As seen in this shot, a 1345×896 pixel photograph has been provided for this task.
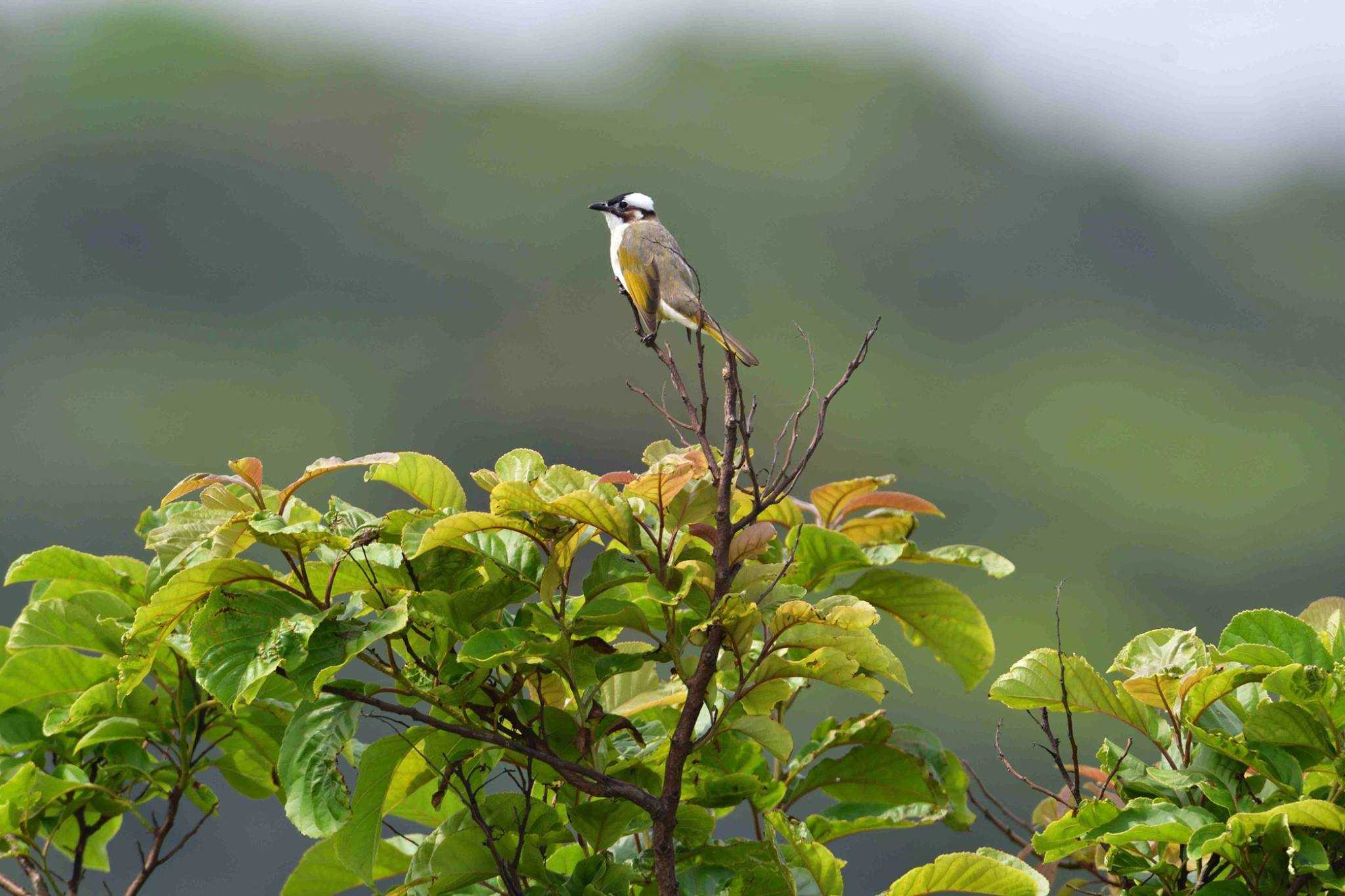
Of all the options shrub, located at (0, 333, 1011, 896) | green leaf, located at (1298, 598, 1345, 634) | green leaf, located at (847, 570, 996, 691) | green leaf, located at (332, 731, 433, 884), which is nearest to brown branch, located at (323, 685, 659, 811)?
shrub, located at (0, 333, 1011, 896)

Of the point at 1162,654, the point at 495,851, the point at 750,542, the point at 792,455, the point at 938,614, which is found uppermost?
the point at 792,455

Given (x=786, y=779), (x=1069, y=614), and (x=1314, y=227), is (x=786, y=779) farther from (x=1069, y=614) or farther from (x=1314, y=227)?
(x=1314, y=227)

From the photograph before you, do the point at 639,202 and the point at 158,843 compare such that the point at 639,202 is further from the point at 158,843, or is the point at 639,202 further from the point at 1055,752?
the point at 1055,752

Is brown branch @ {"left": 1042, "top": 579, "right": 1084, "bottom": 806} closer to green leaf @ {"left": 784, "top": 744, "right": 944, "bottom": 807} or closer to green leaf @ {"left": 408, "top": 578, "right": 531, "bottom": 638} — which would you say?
green leaf @ {"left": 784, "top": 744, "right": 944, "bottom": 807}

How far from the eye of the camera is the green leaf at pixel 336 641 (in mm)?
1432

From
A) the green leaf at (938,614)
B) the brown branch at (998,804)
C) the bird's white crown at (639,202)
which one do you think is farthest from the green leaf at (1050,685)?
the bird's white crown at (639,202)

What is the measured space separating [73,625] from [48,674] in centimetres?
8

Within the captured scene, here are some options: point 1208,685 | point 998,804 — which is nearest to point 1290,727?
point 1208,685

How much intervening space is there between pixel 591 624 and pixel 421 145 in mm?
49891

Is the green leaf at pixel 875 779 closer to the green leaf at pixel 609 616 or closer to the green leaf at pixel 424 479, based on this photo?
the green leaf at pixel 609 616

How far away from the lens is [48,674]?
1864mm

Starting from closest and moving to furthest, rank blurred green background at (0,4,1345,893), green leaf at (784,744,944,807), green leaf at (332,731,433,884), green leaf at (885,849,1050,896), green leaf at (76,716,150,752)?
green leaf at (885,849,1050,896) < green leaf at (332,731,433,884) < green leaf at (76,716,150,752) < green leaf at (784,744,944,807) < blurred green background at (0,4,1345,893)

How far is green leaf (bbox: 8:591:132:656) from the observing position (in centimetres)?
183

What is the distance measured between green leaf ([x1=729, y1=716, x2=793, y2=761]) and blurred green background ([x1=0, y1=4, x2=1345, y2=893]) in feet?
86.7
